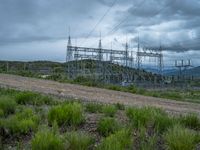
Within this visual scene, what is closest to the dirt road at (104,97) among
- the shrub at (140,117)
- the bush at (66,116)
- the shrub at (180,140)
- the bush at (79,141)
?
the shrub at (140,117)

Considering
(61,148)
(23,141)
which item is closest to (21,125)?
(23,141)

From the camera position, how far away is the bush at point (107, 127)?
339 inches

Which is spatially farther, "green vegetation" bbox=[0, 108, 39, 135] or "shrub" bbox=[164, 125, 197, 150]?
"green vegetation" bbox=[0, 108, 39, 135]

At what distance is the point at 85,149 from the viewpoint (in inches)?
301

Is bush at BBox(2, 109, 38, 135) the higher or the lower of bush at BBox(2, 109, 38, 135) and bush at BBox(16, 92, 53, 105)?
the lower

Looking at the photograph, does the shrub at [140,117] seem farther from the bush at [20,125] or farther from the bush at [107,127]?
the bush at [20,125]

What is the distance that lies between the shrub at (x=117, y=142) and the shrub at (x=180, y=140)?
78cm

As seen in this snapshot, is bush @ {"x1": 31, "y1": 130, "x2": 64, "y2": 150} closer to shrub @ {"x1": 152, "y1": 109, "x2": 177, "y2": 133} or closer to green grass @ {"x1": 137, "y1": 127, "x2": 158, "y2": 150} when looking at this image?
green grass @ {"x1": 137, "y1": 127, "x2": 158, "y2": 150}

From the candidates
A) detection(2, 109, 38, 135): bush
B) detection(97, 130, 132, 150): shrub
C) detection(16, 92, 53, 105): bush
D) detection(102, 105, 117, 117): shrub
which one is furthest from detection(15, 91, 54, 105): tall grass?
detection(97, 130, 132, 150): shrub

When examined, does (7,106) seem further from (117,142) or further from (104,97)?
(104,97)

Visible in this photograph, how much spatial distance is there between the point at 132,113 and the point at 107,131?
1757mm

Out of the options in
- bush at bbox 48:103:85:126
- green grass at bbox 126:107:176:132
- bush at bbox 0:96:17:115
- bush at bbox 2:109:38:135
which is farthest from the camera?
bush at bbox 0:96:17:115

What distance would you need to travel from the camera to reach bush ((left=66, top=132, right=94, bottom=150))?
25.0 feet

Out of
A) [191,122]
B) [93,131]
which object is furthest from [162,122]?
[93,131]
